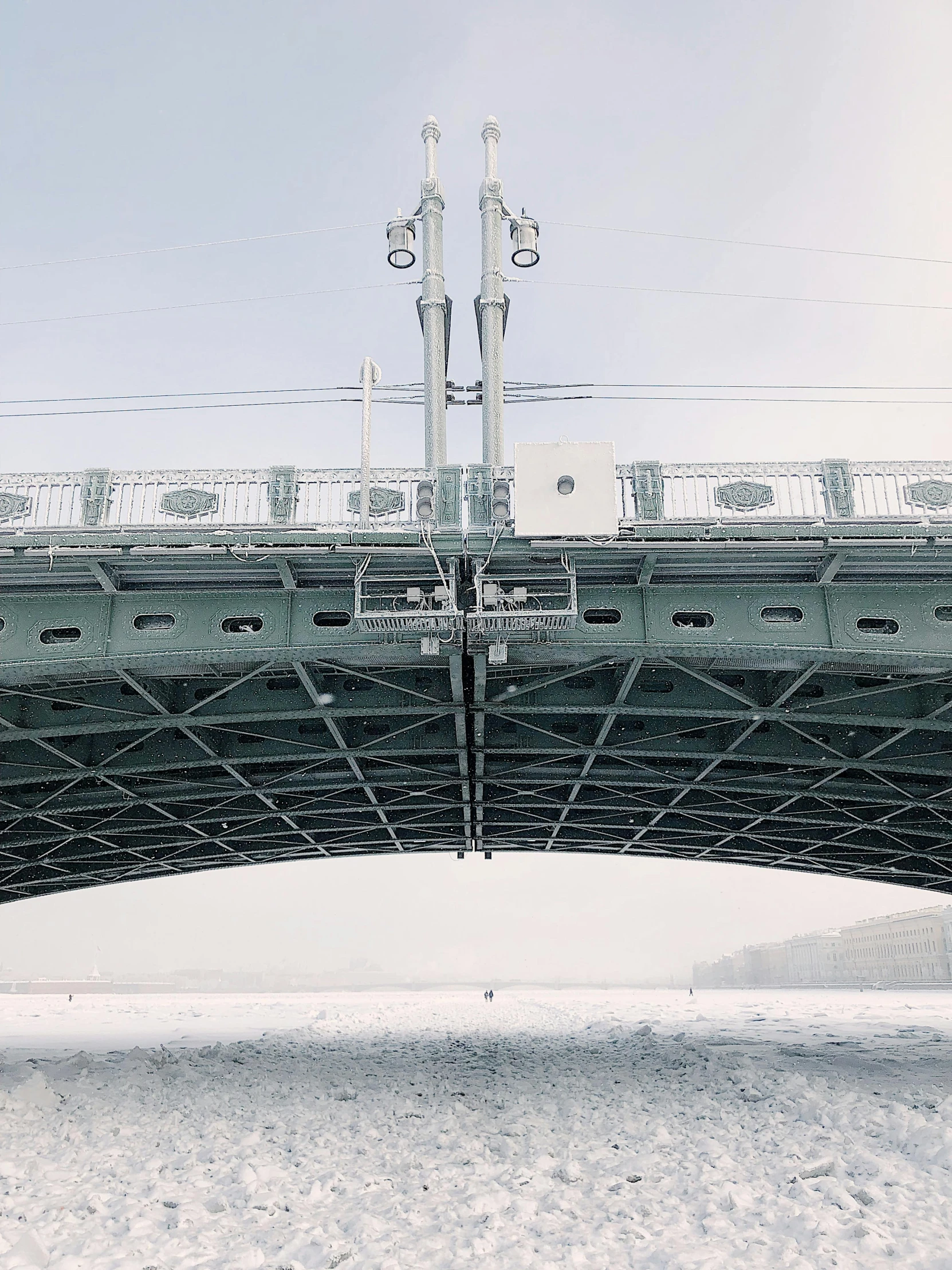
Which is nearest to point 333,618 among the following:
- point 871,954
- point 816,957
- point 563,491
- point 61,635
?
point 563,491

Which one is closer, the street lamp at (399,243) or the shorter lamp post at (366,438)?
the shorter lamp post at (366,438)

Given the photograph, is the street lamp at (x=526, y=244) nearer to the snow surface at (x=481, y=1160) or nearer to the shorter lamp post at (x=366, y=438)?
the shorter lamp post at (x=366, y=438)

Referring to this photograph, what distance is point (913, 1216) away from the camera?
34.2 feet

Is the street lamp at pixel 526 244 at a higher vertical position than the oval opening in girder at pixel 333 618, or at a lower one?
higher

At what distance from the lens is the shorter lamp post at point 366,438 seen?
16.7 m

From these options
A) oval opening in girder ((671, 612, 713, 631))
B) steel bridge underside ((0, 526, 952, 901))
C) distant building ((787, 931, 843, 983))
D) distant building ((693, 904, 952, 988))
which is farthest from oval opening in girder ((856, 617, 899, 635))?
distant building ((787, 931, 843, 983))

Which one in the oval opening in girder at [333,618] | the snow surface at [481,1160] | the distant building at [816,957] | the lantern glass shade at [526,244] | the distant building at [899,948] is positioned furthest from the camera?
the distant building at [816,957]

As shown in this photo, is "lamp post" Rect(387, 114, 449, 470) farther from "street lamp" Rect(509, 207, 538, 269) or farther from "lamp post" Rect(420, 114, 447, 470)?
"street lamp" Rect(509, 207, 538, 269)

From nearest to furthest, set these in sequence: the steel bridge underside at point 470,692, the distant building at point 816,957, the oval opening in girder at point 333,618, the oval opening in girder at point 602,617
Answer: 1. the steel bridge underside at point 470,692
2. the oval opening in girder at point 333,618
3. the oval opening in girder at point 602,617
4. the distant building at point 816,957

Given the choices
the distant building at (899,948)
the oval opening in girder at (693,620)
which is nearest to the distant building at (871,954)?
the distant building at (899,948)

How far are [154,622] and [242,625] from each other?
5.81ft

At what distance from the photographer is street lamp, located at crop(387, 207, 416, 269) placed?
2220cm

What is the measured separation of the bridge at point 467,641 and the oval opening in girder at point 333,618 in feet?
0.21

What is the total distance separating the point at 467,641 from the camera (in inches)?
705
